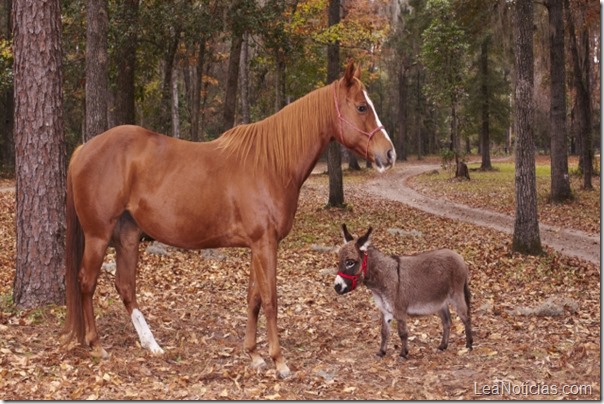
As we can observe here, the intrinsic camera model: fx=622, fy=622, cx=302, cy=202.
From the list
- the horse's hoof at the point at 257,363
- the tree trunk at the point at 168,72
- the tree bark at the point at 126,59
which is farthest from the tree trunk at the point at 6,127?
the horse's hoof at the point at 257,363

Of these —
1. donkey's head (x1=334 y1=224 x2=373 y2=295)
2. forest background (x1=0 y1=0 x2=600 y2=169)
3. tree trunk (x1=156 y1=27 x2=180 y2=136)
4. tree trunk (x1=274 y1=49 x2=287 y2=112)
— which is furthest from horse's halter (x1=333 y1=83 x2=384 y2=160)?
tree trunk (x1=274 y1=49 x2=287 y2=112)

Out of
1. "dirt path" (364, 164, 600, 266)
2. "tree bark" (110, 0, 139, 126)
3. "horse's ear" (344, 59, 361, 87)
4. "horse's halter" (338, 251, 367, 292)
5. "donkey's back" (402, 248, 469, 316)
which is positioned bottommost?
"dirt path" (364, 164, 600, 266)

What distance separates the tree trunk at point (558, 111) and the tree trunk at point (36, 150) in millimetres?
19663

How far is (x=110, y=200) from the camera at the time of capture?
6.59 m

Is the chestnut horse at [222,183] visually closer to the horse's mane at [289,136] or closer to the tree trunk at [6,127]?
the horse's mane at [289,136]

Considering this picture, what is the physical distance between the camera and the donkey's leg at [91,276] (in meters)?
6.67

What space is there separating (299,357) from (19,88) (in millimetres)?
4918

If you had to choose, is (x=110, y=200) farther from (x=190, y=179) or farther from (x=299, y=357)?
(x=299, y=357)

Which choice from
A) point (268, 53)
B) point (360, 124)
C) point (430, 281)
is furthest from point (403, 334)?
point (268, 53)

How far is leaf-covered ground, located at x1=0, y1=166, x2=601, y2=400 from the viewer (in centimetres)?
583

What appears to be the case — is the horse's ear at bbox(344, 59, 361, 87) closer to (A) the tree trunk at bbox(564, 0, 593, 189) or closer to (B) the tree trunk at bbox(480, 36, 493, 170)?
(A) the tree trunk at bbox(564, 0, 593, 189)

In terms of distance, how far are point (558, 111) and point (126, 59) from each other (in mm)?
15664

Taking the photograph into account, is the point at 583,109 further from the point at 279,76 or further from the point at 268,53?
the point at 268,53

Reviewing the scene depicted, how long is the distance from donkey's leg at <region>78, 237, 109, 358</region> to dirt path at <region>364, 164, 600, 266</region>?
11.3m
